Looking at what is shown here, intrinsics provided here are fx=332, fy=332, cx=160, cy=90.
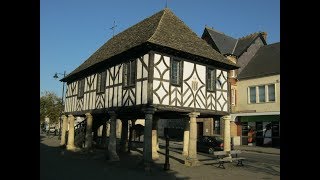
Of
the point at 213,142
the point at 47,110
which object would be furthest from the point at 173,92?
the point at 47,110

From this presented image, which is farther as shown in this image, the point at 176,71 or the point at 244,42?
the point at 244,42

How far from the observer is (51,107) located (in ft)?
186

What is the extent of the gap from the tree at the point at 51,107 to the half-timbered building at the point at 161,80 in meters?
34.0

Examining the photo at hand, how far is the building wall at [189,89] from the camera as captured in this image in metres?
15.8

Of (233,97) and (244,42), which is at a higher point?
(244,42)

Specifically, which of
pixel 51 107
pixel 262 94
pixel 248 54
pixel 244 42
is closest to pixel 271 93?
pixel 262 94

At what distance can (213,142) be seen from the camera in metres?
25.6

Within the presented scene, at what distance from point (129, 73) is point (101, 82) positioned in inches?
154

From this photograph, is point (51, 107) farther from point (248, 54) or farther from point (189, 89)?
point (189, 89)

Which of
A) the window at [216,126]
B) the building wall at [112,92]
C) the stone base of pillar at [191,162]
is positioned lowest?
the stone base of pillar at [191,162]

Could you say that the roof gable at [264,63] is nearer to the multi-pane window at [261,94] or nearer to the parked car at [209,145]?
the multi-pane window at [261,94]

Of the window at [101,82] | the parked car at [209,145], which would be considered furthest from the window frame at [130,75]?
the parked car at [209,145]

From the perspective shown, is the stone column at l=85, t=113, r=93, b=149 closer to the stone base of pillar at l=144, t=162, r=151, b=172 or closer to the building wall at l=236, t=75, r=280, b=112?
the stone base of pillar at l=144, t=162, r=151, b=172
